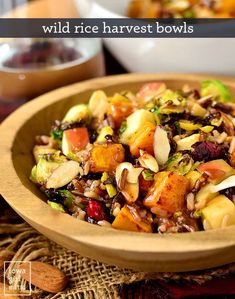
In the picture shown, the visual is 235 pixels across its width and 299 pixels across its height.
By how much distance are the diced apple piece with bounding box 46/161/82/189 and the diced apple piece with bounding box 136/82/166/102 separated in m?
0.44

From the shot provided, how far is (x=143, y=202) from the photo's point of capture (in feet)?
4.78

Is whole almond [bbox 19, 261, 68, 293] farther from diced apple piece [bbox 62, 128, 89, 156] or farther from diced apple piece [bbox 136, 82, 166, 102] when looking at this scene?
diced apple piece [bbox 136, 82, 166, 102]

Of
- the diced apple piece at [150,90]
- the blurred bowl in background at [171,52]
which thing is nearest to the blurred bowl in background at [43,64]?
the blurred bowl in background at [171,52]

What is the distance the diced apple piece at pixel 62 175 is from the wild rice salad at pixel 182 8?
103 cm

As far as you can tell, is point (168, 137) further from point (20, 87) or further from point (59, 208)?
point (20, 87)

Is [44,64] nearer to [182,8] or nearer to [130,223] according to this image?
[182,8]

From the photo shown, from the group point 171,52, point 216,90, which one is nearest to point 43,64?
point 171,52

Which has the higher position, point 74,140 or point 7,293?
point 74,140

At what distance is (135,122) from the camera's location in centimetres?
163

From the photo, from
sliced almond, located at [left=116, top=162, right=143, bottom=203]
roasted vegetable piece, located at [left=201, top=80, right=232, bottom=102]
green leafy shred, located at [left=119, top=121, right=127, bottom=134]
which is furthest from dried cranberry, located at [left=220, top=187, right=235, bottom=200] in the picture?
roasted vegetable piece, located at [left=201, top=80, right=232, bottom=102]

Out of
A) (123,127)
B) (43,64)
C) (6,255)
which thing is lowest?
(6,255)

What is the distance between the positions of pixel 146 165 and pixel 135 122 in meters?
0.17

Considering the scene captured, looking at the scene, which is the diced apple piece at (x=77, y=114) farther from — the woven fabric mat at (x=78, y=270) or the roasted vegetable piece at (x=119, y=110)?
the woven fabric mat at (x=78, y=270)

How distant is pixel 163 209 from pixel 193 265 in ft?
0.52
